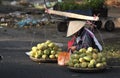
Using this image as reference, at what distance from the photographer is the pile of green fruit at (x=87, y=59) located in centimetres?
1055

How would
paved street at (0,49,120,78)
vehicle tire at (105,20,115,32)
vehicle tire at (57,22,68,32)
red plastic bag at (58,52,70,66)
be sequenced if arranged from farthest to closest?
vehicle tire at (105,20,115,32) → vehicle tire at (57,22,68,32) → red plastic bag at (58,52,70,66) → paved street at (0,49,120,78)

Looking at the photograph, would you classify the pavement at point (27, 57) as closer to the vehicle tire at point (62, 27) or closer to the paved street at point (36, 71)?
the paved street at point (36, 71)

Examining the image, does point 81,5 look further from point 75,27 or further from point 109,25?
point 75,27

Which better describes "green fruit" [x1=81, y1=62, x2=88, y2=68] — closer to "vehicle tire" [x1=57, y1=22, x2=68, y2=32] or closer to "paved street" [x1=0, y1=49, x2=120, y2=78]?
"paved street" [x1=0, y1=49, x2=120, y2=78]

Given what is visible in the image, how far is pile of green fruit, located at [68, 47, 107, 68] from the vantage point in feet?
34.6

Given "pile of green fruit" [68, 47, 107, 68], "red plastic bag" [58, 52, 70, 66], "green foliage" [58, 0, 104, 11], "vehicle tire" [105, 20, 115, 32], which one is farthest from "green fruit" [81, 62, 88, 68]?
"vehicle tire" [105, 20, 115, 32]

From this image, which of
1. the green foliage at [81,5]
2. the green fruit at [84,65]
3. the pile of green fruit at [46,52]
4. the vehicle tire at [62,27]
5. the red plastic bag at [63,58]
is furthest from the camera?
the vehicle tire at [62,27]

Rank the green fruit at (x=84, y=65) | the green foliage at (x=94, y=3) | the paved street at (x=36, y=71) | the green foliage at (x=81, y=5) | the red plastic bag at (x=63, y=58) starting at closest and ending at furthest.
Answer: the paved street at (x=36, y=71) → the green fruit at (x=84, y=65) → the red plastic bag at (x=63, y=58) → the green foliage at (x=81, y=5) → the green foliage at (x=94, y=3)

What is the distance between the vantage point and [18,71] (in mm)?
10727

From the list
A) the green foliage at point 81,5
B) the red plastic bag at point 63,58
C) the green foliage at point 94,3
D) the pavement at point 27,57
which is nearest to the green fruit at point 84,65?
the pavement at point 27,57

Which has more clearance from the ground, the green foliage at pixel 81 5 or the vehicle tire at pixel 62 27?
the green foliage at pixel 81 5

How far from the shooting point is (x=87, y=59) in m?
10.7

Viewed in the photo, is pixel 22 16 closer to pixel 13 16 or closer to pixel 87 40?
pixel 13 16

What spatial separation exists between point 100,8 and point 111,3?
810cm
